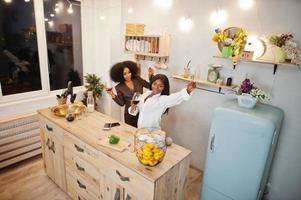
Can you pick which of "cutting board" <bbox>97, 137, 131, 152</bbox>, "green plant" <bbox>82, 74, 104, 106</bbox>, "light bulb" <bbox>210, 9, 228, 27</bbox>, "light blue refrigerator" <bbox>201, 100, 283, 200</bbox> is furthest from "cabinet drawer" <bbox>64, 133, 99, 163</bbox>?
"light bulb" <bbox>210, 9, 228, 27</bbox>

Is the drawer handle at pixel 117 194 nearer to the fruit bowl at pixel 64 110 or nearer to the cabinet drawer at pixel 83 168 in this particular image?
the cabinet drawer at pixel 83 168

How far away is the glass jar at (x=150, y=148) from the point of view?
154cm

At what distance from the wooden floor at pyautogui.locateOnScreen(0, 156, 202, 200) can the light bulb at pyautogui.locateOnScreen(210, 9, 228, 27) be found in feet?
7.20

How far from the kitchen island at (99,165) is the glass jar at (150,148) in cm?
7

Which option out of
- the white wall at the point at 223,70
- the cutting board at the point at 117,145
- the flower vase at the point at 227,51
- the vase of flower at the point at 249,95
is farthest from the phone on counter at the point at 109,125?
the flower vase at the point at 227,51

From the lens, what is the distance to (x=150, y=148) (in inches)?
61.4

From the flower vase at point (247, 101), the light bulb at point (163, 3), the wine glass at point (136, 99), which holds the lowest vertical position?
the wine glass at point (136, 99)

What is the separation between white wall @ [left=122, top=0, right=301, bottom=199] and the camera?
223 cm

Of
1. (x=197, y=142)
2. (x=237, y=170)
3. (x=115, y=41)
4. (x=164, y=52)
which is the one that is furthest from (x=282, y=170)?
(x=115, y=41)

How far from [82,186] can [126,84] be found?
4.74 ft

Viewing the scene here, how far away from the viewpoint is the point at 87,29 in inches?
166

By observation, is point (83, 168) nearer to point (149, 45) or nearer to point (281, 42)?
point (149, 45)

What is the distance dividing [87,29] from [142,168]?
11.6 feet

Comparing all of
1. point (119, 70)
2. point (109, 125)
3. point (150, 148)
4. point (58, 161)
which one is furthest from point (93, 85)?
point (150, 148)
